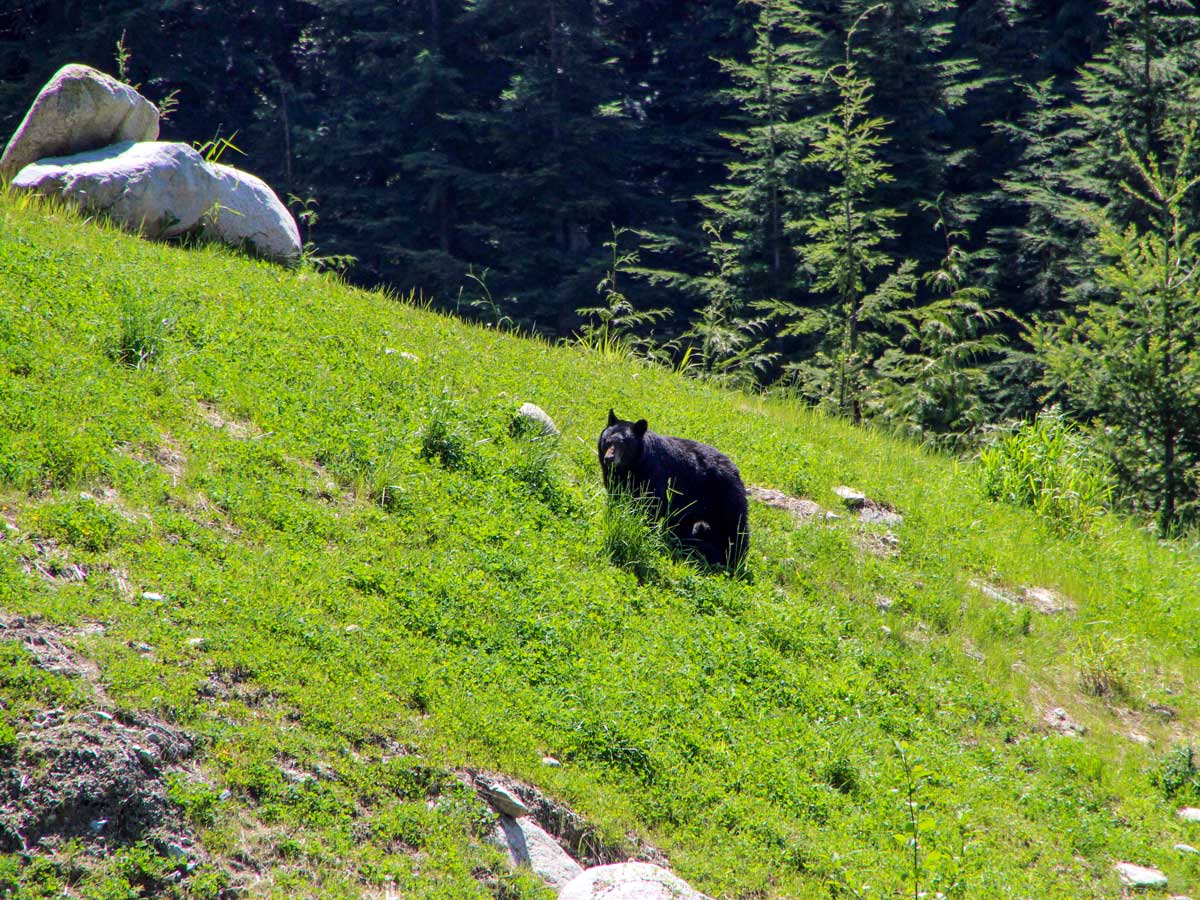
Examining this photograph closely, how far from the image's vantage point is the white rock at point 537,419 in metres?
9.25

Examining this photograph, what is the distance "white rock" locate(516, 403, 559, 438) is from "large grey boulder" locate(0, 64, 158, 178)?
21.7 feet

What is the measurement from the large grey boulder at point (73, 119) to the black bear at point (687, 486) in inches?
303

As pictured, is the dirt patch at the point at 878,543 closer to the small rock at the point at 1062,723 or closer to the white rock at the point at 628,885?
the small rock at the point at 1062,723

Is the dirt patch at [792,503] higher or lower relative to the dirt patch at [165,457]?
lower

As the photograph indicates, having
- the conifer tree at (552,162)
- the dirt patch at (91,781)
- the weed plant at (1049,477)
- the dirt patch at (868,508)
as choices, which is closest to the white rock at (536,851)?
the dirt patch at (91,781)

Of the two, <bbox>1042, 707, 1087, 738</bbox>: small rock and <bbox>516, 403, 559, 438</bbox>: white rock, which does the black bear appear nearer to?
<bbox>516, 403, 559, 438</bbox>: white rock

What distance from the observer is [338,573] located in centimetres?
634

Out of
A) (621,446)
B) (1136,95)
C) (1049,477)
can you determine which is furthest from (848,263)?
(621,446)

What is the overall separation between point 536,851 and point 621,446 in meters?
3.80

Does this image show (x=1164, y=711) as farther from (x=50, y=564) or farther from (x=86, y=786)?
(x=50, y=564)

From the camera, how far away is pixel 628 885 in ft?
15.3

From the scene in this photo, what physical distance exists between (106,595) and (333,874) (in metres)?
1.92

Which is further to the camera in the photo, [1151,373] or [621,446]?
[1151,373]

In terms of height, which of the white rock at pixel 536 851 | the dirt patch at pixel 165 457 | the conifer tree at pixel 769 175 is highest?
the conifer tree at pixel 769 175
